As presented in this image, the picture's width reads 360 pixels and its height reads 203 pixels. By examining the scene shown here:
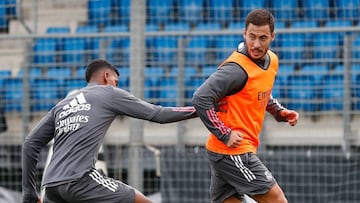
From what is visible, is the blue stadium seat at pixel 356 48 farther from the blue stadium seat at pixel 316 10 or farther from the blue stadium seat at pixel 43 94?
the blue stadium seat at pixel 43 94

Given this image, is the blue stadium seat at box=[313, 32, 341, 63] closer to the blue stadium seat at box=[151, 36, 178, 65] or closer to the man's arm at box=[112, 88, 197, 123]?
the blue stadium seat at box=[151, 36, 178, 65]

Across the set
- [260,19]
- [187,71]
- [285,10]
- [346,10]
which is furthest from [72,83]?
[260,19]

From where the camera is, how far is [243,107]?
7.23 metres

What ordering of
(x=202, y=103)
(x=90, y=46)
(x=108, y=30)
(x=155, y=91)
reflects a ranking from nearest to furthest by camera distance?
(x=202, y=103) → (x=155, y=91) → (x=90, y=46) → (x=108, y=30)

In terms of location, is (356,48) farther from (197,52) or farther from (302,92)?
(197,52)

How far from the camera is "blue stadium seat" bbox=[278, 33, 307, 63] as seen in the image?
1083cm

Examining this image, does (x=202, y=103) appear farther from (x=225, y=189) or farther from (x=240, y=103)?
(x=225, y=189)

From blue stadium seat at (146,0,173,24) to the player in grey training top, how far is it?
4186 millimetres

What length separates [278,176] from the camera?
34.7 ft

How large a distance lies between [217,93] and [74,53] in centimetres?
474

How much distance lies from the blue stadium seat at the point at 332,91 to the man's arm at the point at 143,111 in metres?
3.64

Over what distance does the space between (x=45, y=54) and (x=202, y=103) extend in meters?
4.72

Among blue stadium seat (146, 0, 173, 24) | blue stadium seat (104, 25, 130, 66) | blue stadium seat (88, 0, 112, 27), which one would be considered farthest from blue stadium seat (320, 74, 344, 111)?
blue stadium seat (88, 0, 112, 27)

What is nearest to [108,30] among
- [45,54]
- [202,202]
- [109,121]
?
[45,54]
